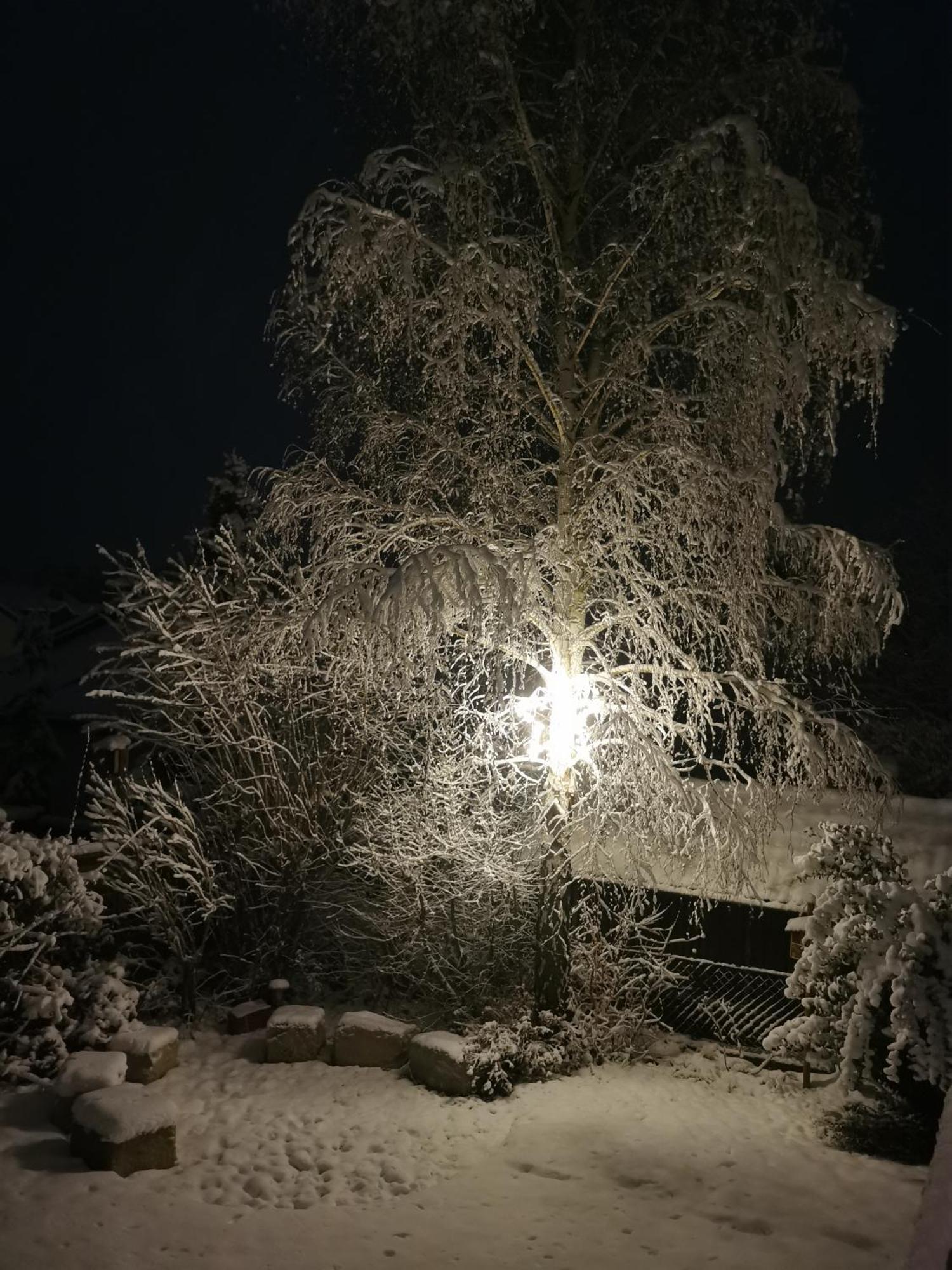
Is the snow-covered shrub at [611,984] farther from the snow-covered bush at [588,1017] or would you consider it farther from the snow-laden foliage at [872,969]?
the snow-laden foliage at [872,969]

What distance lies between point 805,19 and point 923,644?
47.3ft

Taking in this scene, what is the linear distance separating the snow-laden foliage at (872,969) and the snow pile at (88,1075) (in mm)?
4525

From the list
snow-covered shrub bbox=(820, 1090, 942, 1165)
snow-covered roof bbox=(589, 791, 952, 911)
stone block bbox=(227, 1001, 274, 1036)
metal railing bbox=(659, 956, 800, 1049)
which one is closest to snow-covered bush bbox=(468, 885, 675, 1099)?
metal railing bbox=(659, 956, 800, 1049)

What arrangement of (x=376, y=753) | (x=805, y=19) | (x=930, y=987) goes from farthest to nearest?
1. (x=376, y=753)
2. (x=805, y=19)
3. (x=930, y=987)

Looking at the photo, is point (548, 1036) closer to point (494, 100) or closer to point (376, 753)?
point (376, 753)

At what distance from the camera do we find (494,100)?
8.55m

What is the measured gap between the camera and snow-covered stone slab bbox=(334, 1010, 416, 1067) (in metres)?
8.13

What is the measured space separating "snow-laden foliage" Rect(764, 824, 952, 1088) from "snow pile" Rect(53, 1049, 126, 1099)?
14.8 ft

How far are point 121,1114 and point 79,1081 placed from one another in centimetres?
75

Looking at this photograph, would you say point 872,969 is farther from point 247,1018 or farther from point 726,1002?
point 247,1018

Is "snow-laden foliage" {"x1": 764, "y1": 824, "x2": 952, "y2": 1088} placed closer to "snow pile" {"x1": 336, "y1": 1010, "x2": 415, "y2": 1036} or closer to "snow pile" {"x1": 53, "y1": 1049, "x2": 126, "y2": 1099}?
"snow pile" {"x1": 336, "y1": 1010, "x2": 415, "y2": 1036}

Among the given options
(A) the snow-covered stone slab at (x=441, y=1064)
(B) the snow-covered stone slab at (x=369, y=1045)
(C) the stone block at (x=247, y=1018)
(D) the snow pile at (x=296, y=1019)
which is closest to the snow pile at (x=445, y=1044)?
(A) the snow-covered stone slab at (x=441, y=1064)

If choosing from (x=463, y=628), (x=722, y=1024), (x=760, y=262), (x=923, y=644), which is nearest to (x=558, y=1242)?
(x=722, y=1024)

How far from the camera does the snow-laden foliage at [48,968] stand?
773cm
